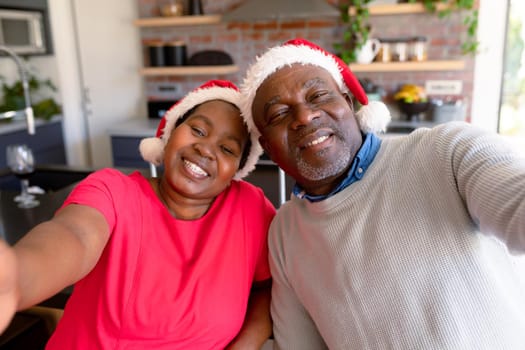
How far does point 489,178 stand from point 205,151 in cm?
60

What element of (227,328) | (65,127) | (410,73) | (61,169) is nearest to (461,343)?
(227,328)

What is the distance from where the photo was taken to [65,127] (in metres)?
4.14

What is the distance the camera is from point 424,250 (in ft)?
2.87

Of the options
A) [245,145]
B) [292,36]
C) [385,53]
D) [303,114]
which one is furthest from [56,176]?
[385,53]

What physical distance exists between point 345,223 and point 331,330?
0.74 feet

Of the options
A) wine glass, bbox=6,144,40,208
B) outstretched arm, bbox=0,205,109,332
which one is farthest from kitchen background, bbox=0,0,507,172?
outstretched arm, bbox=0,205,109,332

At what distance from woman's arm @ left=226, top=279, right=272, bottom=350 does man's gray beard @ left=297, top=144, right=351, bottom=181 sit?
34 cm

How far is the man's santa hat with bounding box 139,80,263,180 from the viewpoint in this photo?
120 centimetres

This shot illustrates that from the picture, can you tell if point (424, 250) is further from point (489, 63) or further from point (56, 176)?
point (489, 63)

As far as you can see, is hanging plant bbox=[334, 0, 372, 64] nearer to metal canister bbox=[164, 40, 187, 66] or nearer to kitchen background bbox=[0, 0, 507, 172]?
kitchen background bbox=[0, 0, 507, 172]

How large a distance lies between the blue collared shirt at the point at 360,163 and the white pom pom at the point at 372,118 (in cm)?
2

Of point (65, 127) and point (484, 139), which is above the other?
point (484, 139)

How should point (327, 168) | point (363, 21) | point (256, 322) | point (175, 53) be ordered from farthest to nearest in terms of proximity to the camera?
1. point (175, 53)
2. point (363, 21)
3. point (256, 322)
4. point (327, 168)

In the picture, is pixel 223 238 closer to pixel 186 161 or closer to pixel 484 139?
pixel 186 161
